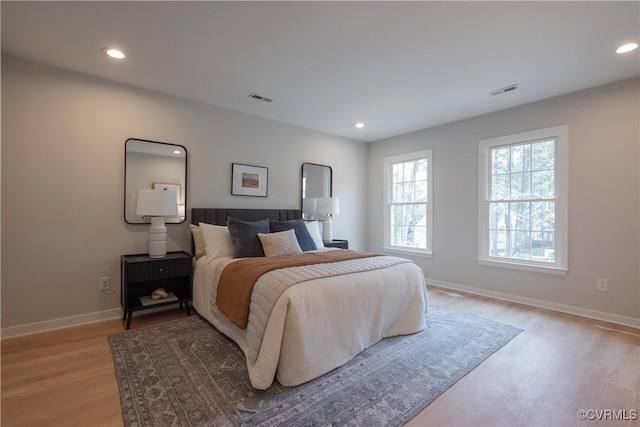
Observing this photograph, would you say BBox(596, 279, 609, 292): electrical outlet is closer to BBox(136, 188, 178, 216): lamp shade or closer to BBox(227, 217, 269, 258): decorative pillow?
BBox(227, 217, 269, 258): decorative pillow

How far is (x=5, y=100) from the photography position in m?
2.56

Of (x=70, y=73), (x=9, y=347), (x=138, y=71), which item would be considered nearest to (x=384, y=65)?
(x=138, y=71)

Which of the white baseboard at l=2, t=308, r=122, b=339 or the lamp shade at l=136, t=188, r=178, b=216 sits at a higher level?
the lamp shade at l=136, t=188, r=178, b=216

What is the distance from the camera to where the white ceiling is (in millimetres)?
2008

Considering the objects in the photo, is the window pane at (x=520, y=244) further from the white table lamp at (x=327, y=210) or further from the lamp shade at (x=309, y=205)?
the lamp shade at (x=309, y=205)

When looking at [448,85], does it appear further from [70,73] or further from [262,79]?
[70,73]

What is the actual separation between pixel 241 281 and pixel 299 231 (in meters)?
1.48

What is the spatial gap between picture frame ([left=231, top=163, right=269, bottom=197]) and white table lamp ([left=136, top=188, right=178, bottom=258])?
3.13ft

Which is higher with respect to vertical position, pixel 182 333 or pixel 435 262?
pixel 435 262

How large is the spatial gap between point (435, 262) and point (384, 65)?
310 centimetres

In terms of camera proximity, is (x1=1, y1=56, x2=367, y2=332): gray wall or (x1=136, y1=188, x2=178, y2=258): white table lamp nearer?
(x1=1, y1=56, x2=367, y2=332): gray wall

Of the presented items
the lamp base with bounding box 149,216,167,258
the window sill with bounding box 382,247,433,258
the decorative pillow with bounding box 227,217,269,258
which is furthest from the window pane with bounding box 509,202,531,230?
the lamp base with bounding box 149,216,167,258

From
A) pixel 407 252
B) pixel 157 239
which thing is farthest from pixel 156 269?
pixel 407 252

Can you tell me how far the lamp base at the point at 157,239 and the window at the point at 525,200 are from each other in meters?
4.01
